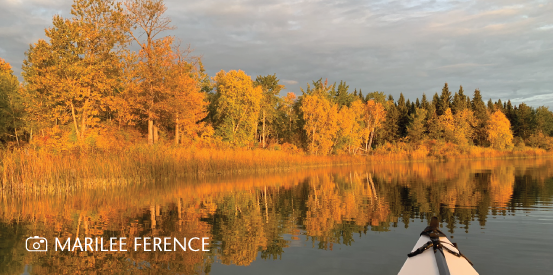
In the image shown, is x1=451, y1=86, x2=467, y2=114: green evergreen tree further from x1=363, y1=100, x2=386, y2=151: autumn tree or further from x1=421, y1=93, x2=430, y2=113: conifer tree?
x1=363, y1=100, x2=386, y2=151: autumn tree

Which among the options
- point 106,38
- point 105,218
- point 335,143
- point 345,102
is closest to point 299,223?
point 105,218

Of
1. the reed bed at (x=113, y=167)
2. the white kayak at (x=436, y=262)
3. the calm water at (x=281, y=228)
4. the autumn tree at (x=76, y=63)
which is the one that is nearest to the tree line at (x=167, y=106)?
the autumn tree at (x=76, y=63)

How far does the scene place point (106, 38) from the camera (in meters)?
35.1

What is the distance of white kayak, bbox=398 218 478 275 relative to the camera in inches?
203

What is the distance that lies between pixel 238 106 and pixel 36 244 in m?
38.6

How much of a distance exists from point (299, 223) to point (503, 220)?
7017 millimetres

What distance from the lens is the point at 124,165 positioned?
971 inches

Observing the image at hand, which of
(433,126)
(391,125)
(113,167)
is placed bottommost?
(113,167)

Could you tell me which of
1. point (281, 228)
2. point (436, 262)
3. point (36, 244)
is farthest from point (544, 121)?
point (36, 244)

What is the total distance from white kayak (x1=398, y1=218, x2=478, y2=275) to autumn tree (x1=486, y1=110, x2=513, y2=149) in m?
84.4

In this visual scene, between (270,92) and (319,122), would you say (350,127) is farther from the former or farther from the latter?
(270,92)

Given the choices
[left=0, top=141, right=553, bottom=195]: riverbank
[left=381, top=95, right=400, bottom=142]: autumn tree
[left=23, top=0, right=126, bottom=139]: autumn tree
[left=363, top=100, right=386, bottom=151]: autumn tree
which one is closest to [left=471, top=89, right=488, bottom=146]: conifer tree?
[left=381, top=95, right=400, bottom=142]: autumn tree

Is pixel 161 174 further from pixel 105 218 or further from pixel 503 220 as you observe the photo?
pixel 503 220

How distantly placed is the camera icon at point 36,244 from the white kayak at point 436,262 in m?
8.60
